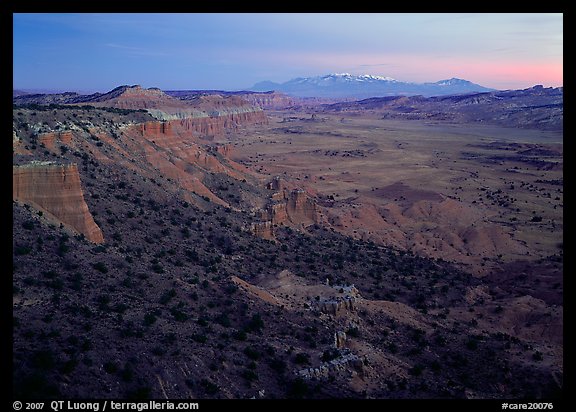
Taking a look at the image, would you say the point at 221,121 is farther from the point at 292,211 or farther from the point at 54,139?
the point at 54,139

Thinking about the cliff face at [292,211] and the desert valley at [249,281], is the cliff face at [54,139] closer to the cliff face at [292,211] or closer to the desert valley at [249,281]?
the desert valley at [249,281]

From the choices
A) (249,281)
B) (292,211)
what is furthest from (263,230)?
(249,281)

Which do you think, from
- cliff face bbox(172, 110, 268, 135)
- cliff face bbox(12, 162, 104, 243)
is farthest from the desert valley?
cliff face bbox(172, 110, 268, 135)

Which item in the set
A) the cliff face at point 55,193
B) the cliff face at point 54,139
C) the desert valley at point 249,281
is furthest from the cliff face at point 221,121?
the cliff face at point 55,193

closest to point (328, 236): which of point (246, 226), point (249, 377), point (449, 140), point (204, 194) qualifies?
point (246, 226)

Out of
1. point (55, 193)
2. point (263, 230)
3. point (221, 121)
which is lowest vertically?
point (263, 230)

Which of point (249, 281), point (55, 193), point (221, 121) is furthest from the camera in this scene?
point (221, 121)

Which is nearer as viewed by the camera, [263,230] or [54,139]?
[54,139]
